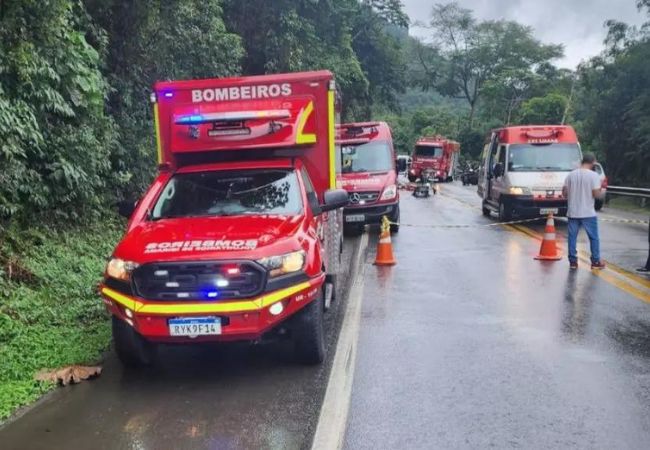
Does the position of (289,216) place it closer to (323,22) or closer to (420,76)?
(323,22)

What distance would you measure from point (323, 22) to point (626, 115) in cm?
1305

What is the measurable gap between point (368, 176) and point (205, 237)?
1008 centimetres

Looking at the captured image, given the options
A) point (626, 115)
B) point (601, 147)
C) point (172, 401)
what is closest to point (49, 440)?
point (172, 401)

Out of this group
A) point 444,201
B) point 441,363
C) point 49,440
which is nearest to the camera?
point 49,440

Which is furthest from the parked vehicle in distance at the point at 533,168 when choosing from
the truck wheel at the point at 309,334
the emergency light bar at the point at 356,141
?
the truck wheel at the point at 309,334

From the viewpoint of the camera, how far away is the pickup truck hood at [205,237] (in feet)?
17.9

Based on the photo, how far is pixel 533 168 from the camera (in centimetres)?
1734

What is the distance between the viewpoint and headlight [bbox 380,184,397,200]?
15.2 meters

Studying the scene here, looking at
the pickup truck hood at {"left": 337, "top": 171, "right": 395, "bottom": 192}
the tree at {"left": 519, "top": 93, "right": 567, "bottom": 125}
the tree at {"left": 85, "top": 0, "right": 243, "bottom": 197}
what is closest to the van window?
the pickup truck hood at {"left": 337, "top": 171, "right": 395, "bottom": 192}

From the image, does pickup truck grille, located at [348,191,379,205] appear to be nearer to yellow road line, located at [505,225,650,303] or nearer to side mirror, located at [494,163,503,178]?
side mirror, located at [494,163,503,178]

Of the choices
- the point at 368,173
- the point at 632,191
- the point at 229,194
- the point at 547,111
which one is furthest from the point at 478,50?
the point at 229,194

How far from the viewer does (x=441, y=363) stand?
5.95 meters

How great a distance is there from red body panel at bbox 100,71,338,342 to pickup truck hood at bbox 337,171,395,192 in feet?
23.3

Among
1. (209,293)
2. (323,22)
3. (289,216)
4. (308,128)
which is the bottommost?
(209,293)
